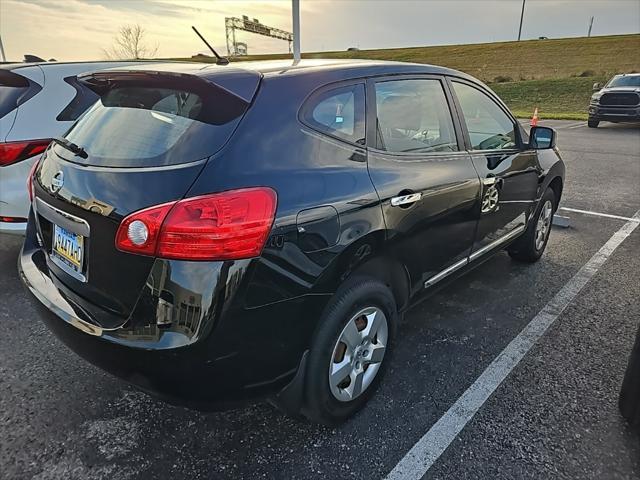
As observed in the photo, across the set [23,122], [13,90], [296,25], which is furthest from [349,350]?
[296,25]

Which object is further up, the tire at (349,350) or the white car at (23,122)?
the white car at (23,122)

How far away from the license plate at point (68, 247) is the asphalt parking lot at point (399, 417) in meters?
0.87

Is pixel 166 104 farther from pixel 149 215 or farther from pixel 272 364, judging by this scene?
pixel 272 364

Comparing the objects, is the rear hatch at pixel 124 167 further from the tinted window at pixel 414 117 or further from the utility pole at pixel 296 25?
the utility pole at pixel 296 25

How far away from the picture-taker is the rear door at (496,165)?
10.1 feet

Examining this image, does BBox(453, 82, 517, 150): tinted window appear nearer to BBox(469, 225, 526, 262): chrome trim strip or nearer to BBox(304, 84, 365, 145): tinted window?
BBox(469, 225, 526, 262): chrome trim strip

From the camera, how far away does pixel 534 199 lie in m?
3.89

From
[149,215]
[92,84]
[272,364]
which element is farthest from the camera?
[92,84]

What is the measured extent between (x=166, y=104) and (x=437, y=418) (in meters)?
1.98

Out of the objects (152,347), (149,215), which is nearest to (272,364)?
(152,347)

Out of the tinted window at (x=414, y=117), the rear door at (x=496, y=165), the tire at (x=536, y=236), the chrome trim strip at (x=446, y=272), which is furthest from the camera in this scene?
the tire at (x=536, y=236)

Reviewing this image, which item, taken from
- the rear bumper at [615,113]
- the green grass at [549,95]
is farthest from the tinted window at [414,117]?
the green grass at [549,95]

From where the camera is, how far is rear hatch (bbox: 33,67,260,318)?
5.69 feet

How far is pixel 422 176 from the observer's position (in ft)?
8.16
